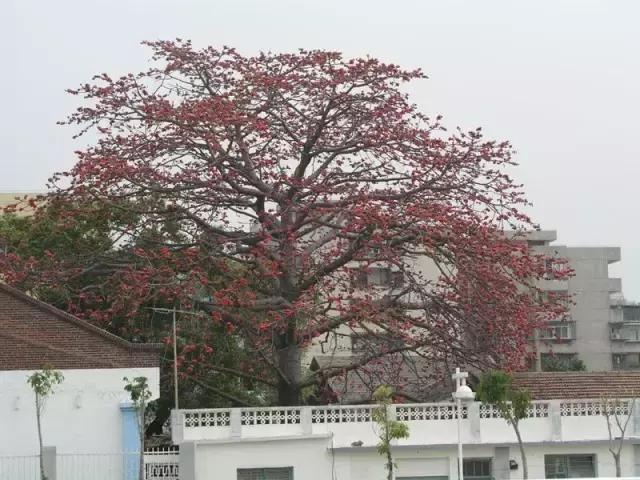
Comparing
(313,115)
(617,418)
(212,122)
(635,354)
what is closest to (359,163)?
(313,115)

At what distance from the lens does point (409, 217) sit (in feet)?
89.0

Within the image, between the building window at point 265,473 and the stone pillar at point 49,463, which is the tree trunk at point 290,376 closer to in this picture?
the building window at point 265,473

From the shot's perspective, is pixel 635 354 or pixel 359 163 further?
pixel 635 354

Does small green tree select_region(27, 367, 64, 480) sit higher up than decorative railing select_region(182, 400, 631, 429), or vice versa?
small green tree select_region(27, 367, 64, 480)

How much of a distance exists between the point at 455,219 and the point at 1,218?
1732 centimetres

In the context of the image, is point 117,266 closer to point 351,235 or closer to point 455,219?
point 351,235

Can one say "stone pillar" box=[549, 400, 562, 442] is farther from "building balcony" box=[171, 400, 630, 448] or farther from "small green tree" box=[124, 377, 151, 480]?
"small green tree" box=[124, 377, 151, 480]

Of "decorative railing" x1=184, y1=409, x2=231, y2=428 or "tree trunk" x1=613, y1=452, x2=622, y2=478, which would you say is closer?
"decorative railing" x1=184, y1=409, x2=231, y2=428

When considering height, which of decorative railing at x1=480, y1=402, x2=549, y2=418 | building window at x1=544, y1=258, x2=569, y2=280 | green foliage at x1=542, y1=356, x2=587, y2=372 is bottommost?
decorative railing at x1=480, y1=402, x2=549, y2=418

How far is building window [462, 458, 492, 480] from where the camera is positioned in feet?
84.5

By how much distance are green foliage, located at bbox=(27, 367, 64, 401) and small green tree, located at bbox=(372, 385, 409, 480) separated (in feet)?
20.5

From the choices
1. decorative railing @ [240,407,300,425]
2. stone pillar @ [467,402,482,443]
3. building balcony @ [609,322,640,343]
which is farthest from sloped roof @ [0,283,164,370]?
building balcony @ [609,322,640,343]

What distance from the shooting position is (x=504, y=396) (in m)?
24.8

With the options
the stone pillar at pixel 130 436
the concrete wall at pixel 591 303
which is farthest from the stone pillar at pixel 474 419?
the concrete wall at pixel 591 303
